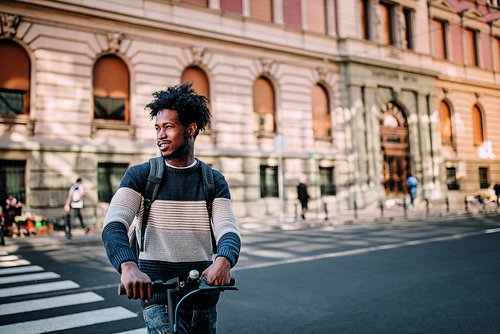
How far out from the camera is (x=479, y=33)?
104 feet

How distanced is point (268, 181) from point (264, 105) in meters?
3.92

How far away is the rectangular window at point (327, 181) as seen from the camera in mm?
22844

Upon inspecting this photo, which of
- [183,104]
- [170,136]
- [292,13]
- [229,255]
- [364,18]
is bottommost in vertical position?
[229,255]

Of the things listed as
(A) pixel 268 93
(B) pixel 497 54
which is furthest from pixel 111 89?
(B) pixel 497 54

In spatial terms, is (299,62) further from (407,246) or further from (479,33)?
(479,33)

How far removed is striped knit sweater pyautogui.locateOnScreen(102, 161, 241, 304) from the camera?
221 centimetres

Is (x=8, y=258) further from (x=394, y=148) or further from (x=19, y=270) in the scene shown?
(x=394, y=148)

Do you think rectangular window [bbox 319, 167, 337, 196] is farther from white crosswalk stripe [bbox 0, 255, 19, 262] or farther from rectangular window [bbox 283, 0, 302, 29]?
white crosswalk stripe [bbox 0, 255, 19, 262]

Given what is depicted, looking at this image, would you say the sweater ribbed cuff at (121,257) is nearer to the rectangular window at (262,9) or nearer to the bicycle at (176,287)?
the bicycle at (176,287)

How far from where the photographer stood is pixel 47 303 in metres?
5.64

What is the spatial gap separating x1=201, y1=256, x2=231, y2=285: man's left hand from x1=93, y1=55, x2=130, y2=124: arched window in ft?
54.0

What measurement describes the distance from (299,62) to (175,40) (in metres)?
7.07

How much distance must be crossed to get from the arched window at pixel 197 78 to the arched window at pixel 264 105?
273 centimetres

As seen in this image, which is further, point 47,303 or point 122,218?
point 47,303
